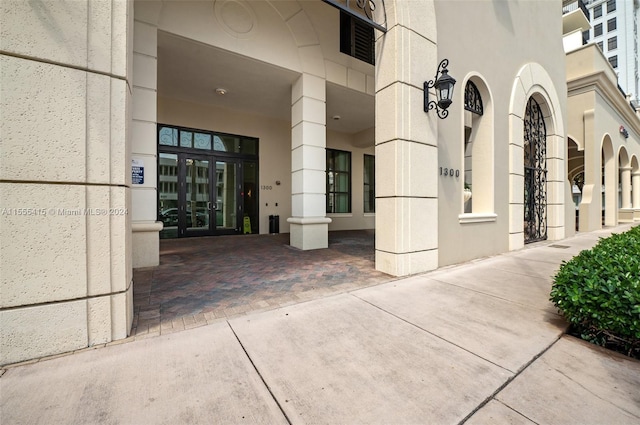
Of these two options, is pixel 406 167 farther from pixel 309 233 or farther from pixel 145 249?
pixel 145 249

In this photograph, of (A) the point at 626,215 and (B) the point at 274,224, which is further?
(A) the point at 626,215

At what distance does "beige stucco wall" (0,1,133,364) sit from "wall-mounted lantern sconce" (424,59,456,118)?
4.04m

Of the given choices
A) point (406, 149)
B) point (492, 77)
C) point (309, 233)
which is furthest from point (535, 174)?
point (309, 233)

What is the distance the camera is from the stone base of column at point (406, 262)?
14.0 feet

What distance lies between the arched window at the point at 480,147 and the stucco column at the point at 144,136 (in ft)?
20.9

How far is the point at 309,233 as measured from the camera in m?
7.11

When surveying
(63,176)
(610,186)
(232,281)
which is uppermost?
(610,186)

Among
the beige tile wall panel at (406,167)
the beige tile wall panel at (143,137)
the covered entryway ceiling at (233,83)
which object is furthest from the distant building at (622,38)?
the beige tile wall panel at (143,137)

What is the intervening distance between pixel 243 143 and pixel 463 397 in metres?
10.3

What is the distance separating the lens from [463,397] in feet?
5.52

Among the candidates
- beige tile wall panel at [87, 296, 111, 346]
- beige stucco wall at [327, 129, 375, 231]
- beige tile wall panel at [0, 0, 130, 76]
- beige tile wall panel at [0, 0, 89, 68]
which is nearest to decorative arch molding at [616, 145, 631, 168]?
beige stucco wall at [327, 129, 375, 231]

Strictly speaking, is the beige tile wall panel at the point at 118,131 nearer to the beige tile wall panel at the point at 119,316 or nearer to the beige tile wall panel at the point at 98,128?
the beige tile wall panel at the point at 98,128

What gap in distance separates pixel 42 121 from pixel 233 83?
6415 mm

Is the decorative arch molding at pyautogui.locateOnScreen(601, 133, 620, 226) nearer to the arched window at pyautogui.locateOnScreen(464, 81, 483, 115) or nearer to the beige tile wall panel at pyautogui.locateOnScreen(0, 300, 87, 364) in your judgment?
the arched window at pyautogui.locateOnScreen(464, 81, 483, 115)
